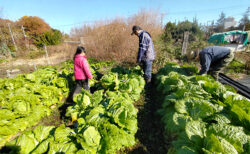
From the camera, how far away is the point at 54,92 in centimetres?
331

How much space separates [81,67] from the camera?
10.7ft

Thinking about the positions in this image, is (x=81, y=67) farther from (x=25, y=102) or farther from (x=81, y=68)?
(x=25, y=102)

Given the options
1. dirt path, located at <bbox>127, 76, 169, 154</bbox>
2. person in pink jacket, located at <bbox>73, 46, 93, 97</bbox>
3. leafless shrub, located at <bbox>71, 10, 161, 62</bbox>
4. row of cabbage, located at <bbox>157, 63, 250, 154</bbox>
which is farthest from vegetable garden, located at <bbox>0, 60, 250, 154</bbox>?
leafless shrub, located at <bbox>71, 10, 161, 62</bbox>

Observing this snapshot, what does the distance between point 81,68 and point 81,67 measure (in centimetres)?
4

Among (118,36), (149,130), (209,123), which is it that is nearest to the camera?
(209,123)

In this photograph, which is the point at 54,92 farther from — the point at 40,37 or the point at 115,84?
the point at 40,37

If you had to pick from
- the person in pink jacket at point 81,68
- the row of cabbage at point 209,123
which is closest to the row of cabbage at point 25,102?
the person in pink jacket at point 81,68

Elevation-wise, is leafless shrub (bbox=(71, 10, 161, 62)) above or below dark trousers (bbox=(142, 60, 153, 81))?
above

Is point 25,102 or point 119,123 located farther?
point 25,102

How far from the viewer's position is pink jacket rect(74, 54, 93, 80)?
3.17 meters

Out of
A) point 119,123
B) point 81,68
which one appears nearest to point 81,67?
point 81,68

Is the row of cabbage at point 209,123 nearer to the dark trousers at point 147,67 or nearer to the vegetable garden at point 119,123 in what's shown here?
the vegetable garden at point 119,123

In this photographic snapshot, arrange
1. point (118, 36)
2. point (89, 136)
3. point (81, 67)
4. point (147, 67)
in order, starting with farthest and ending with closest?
point (118, 36), point (147, 67), point (81, 67), point (89, 136)

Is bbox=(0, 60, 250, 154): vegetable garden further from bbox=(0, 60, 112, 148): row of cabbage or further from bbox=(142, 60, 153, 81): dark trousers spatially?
bbox=(142, 60, 153, 81): dark trousers
